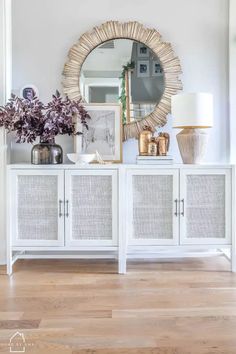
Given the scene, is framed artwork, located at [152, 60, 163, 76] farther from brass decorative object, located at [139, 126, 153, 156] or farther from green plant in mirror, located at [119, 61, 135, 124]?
brass decorative object, located at [139, 126, 153, 156]

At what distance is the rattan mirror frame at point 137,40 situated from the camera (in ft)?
10.3

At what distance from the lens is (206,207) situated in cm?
283

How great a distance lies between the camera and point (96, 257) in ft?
10.3

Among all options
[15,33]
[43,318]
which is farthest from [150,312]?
[15,33]

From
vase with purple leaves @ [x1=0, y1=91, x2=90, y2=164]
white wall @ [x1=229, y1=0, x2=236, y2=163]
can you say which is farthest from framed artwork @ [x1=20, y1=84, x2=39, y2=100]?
white wall @ [x1=229, y1=0, x2=236, y2=163]

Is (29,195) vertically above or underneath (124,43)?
underneath

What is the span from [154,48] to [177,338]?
2.28 m

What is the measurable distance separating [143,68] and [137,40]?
0.77 ft

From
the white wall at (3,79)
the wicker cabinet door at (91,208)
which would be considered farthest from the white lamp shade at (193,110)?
the white wall at (3,79)

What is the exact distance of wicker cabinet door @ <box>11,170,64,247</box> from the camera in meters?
2.81

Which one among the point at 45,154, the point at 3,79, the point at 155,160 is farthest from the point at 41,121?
the point at 155,160

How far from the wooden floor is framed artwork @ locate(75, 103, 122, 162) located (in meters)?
0.91

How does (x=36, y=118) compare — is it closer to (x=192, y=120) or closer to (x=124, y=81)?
(x=124, y=81)

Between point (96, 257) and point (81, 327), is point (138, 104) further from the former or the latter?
point (81, 327)
